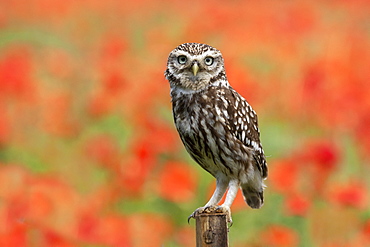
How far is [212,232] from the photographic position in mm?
3332

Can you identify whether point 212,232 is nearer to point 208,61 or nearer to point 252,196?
point 208,61

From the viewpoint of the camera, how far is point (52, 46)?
9000 mm

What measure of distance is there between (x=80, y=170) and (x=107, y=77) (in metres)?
0.68

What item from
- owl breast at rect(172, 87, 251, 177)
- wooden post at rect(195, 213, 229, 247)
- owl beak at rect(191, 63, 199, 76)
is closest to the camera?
wooden post at rect(195, 213, 229, 247)

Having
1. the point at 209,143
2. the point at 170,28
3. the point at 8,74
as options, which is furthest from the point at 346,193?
the point at 170,28

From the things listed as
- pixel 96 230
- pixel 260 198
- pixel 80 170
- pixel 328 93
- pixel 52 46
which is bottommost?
pixel 96 230

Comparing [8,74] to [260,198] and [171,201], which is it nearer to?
[171,201]

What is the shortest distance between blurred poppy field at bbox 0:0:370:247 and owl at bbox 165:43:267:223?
461 mm

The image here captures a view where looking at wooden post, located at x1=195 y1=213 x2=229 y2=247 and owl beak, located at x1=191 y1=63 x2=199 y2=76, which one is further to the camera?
owl beak, located at x1=191 y1=63 x2=199 y2=76

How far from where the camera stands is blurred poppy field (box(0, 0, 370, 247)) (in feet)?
15.0

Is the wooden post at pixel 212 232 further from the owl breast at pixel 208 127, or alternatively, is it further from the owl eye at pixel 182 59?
the owl eye at pixel 182 59

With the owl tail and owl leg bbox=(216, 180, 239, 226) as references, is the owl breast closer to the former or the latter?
owl leg bbox=(216, 180, 239, 226)

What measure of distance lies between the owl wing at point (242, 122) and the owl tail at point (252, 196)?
0.19m

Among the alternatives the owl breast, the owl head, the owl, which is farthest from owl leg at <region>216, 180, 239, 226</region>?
the owl head
